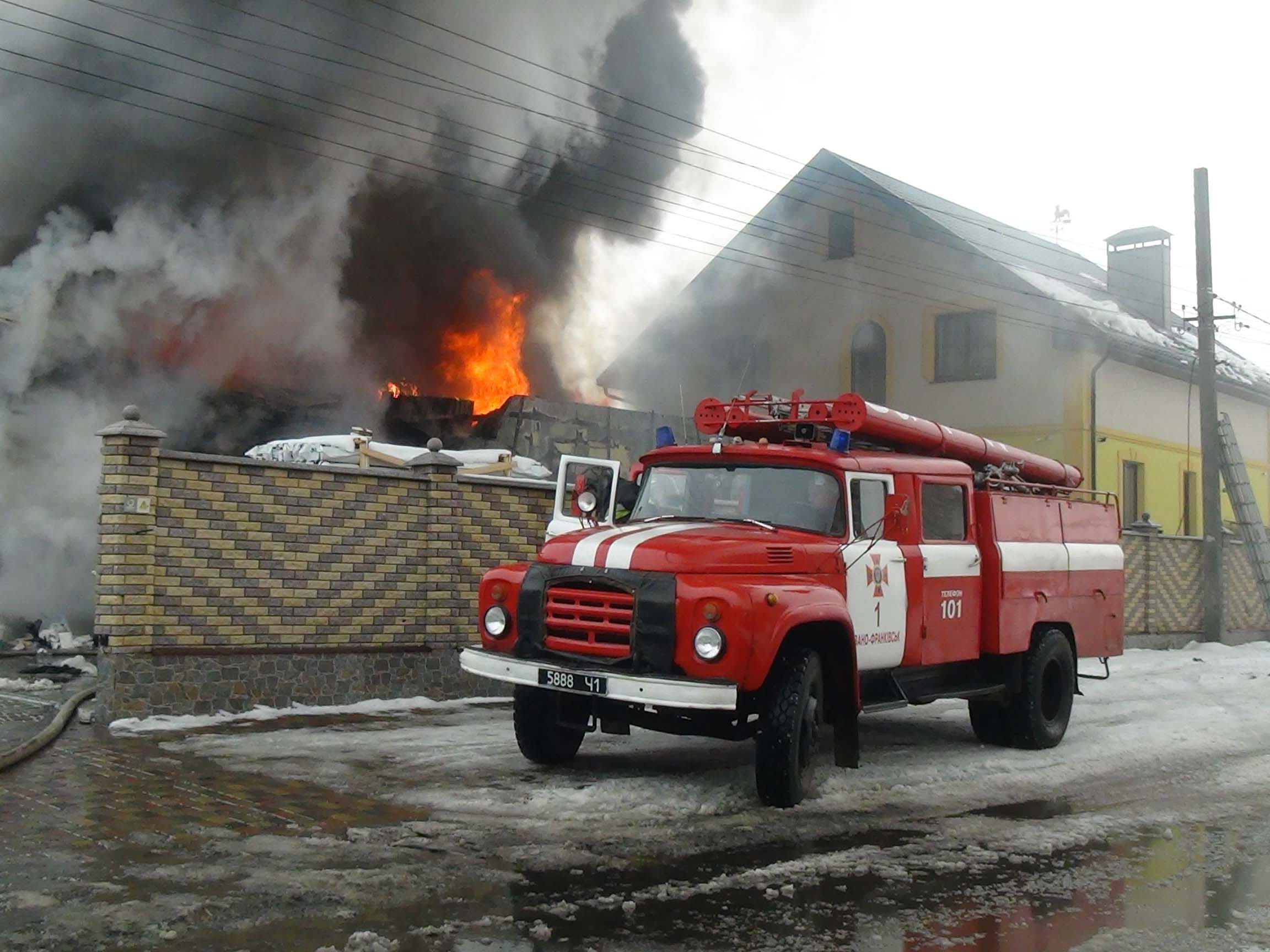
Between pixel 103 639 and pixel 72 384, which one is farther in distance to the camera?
pixel 72 384

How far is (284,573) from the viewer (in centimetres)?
1053

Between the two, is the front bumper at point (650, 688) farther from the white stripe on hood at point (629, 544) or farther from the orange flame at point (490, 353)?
the orange flame at point (490, 353)

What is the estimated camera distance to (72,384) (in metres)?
18.7

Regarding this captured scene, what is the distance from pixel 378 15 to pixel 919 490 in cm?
1645

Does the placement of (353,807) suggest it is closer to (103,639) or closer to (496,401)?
(103,639)

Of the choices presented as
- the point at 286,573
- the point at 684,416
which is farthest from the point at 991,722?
the point at 286,573

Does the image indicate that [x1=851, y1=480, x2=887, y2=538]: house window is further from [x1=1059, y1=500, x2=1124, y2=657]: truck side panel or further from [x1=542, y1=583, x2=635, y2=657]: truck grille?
[x1=1059, y1=500, x2=1124, y2=657]: truck side panel

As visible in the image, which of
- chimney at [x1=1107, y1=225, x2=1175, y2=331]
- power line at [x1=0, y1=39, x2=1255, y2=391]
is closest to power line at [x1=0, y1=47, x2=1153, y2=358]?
power line at [x1=0, y1=39, x2=1255, y2=391]

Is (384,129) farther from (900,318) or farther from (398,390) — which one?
(900,318)

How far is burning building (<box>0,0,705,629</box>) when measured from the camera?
18250mm

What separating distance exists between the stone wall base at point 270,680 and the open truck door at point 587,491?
116 inches

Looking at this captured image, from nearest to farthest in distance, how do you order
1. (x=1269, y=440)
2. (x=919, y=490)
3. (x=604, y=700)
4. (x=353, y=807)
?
(x=353, y=807) → (x=604, y=700) → (x=919, y=490) → (x=1269, y=440)

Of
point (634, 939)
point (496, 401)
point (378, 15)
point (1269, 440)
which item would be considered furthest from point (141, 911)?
point (1269, 440)

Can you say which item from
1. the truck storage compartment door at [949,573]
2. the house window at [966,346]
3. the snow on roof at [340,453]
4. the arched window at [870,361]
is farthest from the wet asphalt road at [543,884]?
the arched window at [870,361]
